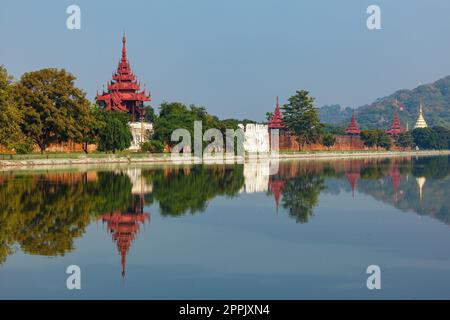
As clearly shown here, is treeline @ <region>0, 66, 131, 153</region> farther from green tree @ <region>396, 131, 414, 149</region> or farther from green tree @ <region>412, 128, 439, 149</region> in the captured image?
green tree @ <region>412, 128, 439, 149</region>

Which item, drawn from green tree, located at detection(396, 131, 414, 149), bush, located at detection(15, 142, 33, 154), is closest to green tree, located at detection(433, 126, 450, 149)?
green tree, located at detection(396, 131, 414, 149)

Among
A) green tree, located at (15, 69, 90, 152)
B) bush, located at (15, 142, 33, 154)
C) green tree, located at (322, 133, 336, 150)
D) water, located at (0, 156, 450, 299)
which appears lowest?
water, located at (0, 156, 450, 299)

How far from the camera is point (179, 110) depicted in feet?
242

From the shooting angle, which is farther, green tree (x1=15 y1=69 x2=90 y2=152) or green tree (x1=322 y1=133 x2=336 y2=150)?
green tree (x1=322 y1=133 x2=336 y2=150)

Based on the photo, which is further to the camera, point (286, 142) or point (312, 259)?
point (286, 142)

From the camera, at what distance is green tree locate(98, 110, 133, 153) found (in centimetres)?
5900

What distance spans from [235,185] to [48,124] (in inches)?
943

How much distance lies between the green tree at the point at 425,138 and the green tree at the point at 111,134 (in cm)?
9436

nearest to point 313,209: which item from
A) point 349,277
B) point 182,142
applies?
point 349,277

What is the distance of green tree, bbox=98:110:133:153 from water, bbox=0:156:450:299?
98.9ft

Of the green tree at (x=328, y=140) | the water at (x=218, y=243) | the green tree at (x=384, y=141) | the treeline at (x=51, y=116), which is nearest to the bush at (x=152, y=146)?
the treeline at (x=51, y=116)

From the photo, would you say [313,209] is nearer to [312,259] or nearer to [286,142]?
[312,259]
